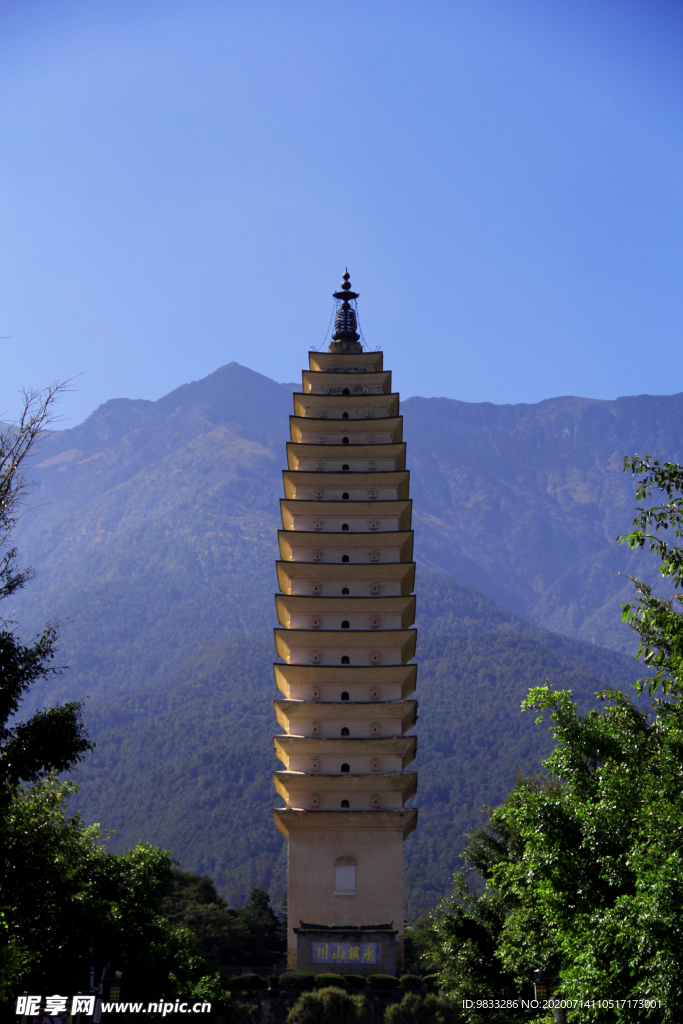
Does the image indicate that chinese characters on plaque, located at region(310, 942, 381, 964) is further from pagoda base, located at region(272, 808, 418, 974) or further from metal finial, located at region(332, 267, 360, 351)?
metal finial, located at region(332, 267, 360, 351)

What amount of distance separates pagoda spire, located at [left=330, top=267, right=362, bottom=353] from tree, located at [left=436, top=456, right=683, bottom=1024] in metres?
30.0

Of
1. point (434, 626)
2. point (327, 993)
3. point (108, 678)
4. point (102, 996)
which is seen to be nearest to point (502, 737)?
point (434, 626)

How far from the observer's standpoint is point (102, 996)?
1636 cm

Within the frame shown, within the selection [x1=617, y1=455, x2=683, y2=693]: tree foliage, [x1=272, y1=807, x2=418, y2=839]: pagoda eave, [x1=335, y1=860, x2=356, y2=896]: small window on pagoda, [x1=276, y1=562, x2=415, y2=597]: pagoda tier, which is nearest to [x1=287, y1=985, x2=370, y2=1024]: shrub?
[x1=335, y1=860, x2=356, y2=896]: small window on pagoda

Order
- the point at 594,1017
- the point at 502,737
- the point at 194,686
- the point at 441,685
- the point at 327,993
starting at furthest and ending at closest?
the point at 194,686
the point at 441,685
the point at 502,737
the point at 327,993
the point at 594,1017

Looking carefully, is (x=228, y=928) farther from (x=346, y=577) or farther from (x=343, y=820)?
(x=346, y=577)

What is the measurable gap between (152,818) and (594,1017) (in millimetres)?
103854

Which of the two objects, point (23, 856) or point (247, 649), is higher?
point (247, 649)

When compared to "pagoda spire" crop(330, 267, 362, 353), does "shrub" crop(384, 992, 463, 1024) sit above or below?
below

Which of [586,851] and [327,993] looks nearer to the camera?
[586,851]

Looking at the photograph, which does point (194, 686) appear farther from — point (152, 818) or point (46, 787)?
point (46, 787)

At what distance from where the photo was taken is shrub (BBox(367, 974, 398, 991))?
92.6ft

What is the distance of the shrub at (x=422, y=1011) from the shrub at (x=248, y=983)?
403 cm

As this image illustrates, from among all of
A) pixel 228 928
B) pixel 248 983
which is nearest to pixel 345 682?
pixel 248 983
